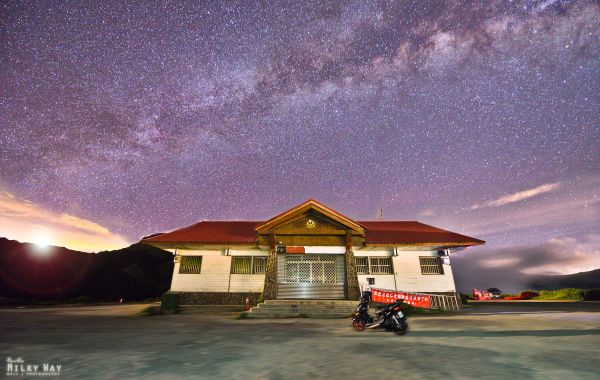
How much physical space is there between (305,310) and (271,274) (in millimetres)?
3518

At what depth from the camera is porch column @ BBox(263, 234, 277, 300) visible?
51.6ft

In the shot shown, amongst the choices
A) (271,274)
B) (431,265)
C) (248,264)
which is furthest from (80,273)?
(431,265)

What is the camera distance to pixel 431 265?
17719 millimetres

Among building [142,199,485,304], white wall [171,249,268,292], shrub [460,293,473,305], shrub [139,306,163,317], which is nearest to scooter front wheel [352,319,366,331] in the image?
building [142,199,485,304]

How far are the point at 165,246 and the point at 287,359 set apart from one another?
46.5 feet

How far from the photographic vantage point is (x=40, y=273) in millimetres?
40438

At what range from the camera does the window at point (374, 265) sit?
17.7m

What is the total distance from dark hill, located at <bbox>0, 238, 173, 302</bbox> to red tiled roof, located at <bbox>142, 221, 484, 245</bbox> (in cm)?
2245

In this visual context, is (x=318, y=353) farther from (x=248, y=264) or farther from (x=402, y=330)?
(x=248, y=264)

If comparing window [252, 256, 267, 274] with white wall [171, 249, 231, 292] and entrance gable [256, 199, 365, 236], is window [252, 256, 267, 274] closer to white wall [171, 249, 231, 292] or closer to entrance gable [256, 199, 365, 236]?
white wall [171, 249, 231, 292]

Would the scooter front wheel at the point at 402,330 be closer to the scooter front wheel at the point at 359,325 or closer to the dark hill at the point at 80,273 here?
the scooter front wheel at the point at 359,325

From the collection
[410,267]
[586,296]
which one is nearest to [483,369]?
[410,267]

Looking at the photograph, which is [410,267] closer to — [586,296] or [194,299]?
[194,299]

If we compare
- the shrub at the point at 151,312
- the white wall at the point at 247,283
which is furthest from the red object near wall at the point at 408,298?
the shrub at the point at 151,312
